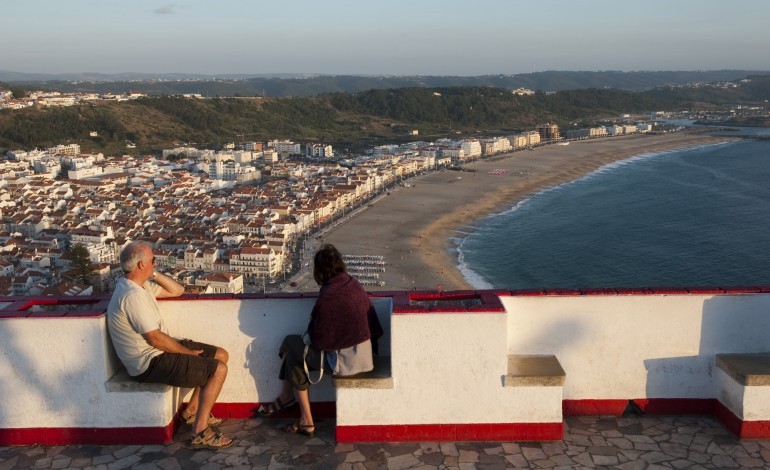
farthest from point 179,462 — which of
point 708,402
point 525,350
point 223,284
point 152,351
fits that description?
point 223,284

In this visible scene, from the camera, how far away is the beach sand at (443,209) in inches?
1021

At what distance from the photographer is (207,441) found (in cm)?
371

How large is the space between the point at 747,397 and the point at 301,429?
2417 millimetres

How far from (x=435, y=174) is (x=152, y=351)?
174 feet

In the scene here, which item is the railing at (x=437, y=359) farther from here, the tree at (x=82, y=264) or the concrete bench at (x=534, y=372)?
the tree at (x=82, y=264)

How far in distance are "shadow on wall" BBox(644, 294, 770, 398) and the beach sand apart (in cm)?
1569

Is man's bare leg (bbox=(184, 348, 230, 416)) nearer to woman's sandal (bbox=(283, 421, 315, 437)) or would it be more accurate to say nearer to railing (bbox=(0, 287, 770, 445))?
railing (bbox=(0, 287, 770, 445))

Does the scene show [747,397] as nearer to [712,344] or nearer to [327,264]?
[712,344]

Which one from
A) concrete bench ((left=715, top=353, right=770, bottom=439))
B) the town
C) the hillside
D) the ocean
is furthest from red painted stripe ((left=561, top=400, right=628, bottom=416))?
the hillside

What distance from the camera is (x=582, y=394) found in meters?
4.07

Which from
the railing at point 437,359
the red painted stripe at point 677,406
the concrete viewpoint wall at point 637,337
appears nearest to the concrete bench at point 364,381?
the railing at point 437,359

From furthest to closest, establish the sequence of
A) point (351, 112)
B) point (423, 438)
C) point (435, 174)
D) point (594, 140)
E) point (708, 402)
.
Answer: point (351, 112)
point (594, 140)
point (435, 174)
point (708, 402)
point (423, 438)

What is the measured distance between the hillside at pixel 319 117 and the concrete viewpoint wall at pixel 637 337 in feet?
223

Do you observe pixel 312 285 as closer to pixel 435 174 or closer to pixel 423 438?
pixel 423 438
